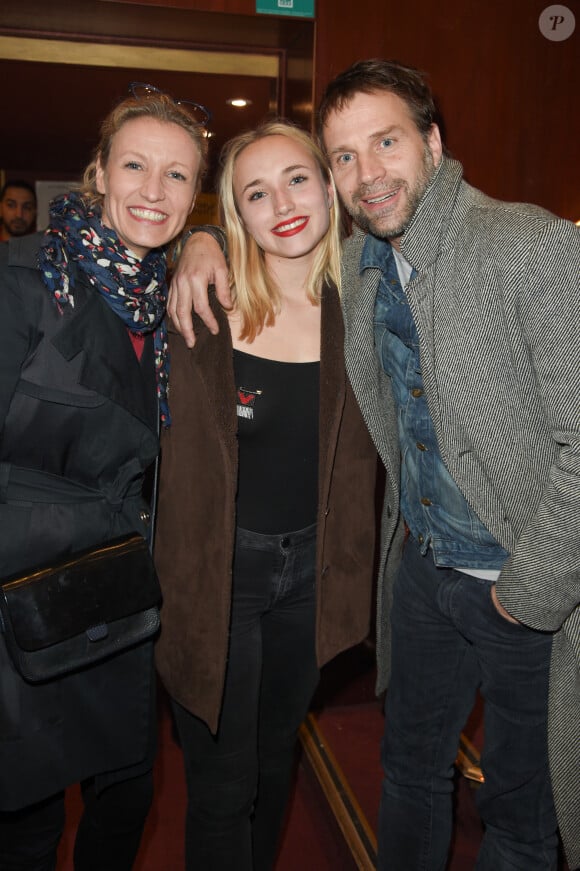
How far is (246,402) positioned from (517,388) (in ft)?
1.95

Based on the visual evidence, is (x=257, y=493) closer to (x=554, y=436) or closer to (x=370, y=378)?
(x=370, y=378)

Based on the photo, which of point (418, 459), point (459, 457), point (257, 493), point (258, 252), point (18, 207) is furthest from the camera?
point (18, 207)

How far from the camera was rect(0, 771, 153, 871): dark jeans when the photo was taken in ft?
4.92

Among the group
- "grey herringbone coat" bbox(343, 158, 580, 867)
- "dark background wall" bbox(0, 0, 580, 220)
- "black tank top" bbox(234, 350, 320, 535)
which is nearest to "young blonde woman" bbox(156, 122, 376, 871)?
"black tank top" bbox(234, 350, 320, 535)

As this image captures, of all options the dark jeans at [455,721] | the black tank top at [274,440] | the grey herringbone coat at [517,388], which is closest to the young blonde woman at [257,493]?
the black tank top at [274,440]

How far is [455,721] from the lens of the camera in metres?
1.71

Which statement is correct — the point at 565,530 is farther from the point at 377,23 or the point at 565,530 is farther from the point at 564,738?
the point at 377,23

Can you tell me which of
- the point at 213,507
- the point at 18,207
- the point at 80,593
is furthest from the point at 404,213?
the point at 18,207

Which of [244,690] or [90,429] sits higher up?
[90,429]

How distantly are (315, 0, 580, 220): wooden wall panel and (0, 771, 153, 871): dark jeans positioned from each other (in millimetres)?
2043

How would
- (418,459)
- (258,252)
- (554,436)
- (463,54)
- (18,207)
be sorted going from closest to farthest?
(554,436) < (418,459) < (258,252) < (463,54) < (18,207)

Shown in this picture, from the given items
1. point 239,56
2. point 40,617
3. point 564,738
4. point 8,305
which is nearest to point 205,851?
point 40,617

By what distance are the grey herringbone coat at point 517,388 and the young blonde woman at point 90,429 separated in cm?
56

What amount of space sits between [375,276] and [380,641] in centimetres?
88
